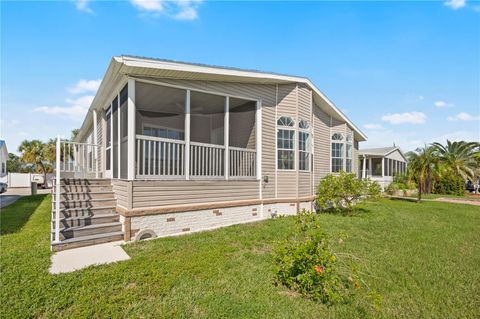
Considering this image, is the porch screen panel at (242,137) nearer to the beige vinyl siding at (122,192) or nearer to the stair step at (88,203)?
the beige vinyl siding at (122,192)

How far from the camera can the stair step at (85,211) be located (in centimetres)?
521

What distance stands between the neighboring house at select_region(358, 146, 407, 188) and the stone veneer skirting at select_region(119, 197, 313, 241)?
14.3 m

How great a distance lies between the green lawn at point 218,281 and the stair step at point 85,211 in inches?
26.0

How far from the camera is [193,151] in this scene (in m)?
6.45

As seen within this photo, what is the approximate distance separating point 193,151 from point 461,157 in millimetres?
24765

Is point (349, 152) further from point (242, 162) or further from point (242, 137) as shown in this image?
point (242, 162)

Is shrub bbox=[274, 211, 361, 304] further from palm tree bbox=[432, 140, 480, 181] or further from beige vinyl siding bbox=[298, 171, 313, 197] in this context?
palm tree bbox=[432, 140, 480, 181]

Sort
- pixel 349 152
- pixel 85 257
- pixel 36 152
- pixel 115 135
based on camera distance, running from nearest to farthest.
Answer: pixel 85 257, pixel 115 135, pixel 349 152, pixel 36 152

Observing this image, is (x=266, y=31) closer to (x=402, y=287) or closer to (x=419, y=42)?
(x=419, y=42)

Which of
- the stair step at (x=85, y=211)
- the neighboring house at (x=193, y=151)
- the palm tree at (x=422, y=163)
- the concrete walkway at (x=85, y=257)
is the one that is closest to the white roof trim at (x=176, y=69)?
the neighboring house at (x=193, y=151)

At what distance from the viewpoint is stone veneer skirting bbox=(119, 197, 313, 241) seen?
5.26 metres

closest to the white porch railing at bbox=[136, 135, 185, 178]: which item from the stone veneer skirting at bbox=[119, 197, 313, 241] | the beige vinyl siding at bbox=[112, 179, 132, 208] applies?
the beige vinyl siding at bbox=[112, 179, 132, 208]

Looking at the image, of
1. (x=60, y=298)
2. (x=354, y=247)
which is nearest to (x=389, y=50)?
(x=354, y=247)

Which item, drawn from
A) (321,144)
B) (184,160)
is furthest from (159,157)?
(321,144)
